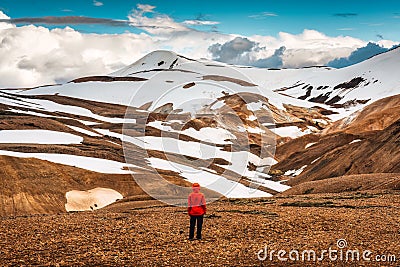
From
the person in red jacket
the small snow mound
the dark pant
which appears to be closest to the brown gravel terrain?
the dark pant

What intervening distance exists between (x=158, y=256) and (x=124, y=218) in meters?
8.70

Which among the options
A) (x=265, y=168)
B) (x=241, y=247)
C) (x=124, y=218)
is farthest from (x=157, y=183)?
(x=265, y=168)

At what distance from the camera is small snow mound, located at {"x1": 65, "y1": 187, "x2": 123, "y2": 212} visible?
51572 mm

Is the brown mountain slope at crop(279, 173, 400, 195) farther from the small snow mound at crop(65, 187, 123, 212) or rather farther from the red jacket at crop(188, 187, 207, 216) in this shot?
the red jacket at crop(188, 187, 207, 216)

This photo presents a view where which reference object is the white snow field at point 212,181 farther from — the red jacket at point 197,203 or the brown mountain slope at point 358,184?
the red jacket at point 197,203

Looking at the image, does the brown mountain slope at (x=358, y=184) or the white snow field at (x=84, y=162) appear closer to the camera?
the brown mountain slope at (x=358, y=184)

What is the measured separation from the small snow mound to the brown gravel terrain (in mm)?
27802

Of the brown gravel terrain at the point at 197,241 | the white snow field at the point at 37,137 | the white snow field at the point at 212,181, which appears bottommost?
the white snow field at the point at 212,181

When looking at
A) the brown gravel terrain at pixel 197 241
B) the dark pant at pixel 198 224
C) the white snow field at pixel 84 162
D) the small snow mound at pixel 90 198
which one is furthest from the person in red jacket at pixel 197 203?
the white snow field at pixel 84 162

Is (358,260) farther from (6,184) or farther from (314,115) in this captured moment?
(314,115)

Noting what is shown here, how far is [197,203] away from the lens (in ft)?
54.9

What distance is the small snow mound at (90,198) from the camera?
51.6 meters

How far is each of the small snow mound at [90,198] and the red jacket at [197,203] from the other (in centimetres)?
3569

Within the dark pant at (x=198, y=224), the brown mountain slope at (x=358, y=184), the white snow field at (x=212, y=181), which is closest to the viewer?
the dark pant at (x=198, y=224)
